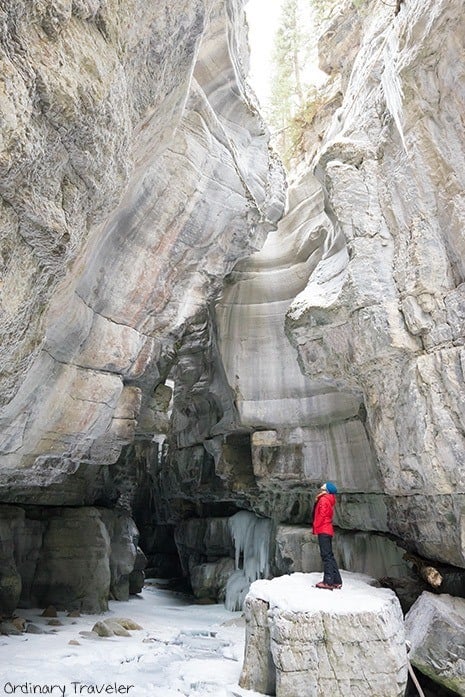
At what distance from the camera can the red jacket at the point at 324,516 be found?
22.9 feet

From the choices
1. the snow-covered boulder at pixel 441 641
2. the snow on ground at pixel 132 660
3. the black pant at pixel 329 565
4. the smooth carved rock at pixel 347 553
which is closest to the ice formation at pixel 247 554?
the smooth carved rock at pixel 347 553

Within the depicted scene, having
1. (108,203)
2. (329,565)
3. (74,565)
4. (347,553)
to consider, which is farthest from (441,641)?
(74,565)

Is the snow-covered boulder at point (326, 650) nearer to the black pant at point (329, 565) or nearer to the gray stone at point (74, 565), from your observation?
the black pant at point (329, 565)

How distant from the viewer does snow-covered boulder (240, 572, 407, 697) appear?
5.14m

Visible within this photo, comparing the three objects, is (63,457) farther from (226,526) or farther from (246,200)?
(226,526)

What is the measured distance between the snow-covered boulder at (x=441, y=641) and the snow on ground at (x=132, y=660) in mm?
2389

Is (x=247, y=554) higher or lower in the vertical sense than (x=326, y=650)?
higher

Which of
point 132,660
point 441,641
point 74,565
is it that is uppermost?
point 74,565

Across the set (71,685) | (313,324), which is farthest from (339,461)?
(71,685)

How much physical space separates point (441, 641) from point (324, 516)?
2.06 meters

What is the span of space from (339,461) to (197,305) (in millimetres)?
4398

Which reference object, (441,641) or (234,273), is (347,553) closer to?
(441,641)

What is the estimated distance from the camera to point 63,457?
8.64m

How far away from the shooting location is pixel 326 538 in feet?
22.6
